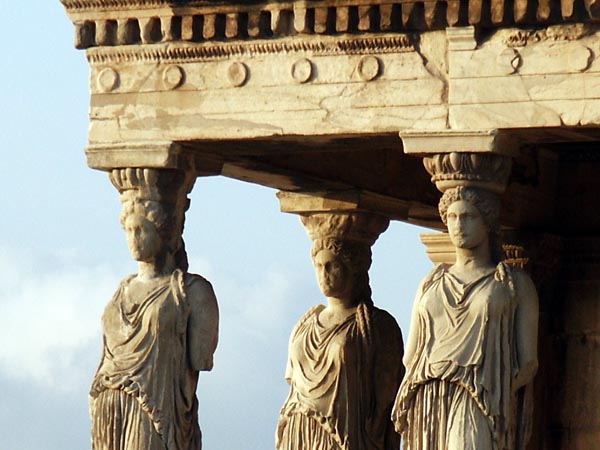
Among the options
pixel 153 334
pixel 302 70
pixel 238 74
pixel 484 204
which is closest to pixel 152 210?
pixel 153 334

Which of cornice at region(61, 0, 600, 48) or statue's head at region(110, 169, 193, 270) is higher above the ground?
cornice at region(61, 0, 600, 48)

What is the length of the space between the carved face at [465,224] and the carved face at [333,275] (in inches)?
131

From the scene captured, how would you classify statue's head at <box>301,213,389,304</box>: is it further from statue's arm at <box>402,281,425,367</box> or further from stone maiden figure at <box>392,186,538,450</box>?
stone maiden figure at <box>392,186,538,450</box>

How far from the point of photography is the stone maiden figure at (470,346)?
18234mm

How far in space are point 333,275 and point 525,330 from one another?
359 cm

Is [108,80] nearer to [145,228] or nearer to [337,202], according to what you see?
[145,228]

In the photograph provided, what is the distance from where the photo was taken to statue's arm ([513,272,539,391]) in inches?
722

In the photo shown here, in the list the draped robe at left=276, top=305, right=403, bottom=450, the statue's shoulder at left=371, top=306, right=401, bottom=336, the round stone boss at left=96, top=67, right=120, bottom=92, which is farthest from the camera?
the statue's shoulder at left=371, top=306, right=401, bottom=336

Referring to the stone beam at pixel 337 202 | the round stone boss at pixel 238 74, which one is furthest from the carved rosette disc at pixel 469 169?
the stone beam at pixel 337 202

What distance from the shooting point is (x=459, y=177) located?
1831cm

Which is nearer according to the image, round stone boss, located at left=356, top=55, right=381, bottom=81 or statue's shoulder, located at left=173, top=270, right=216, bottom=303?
round stone boss, located at left=356, top=55, right=381, bottom=81

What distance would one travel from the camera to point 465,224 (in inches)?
722

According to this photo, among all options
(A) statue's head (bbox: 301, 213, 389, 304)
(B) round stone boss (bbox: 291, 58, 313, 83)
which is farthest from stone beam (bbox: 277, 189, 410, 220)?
(B) round stone boss (bbox: 291, 58, 313, 83)

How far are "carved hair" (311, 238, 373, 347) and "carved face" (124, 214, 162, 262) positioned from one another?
109 inches
